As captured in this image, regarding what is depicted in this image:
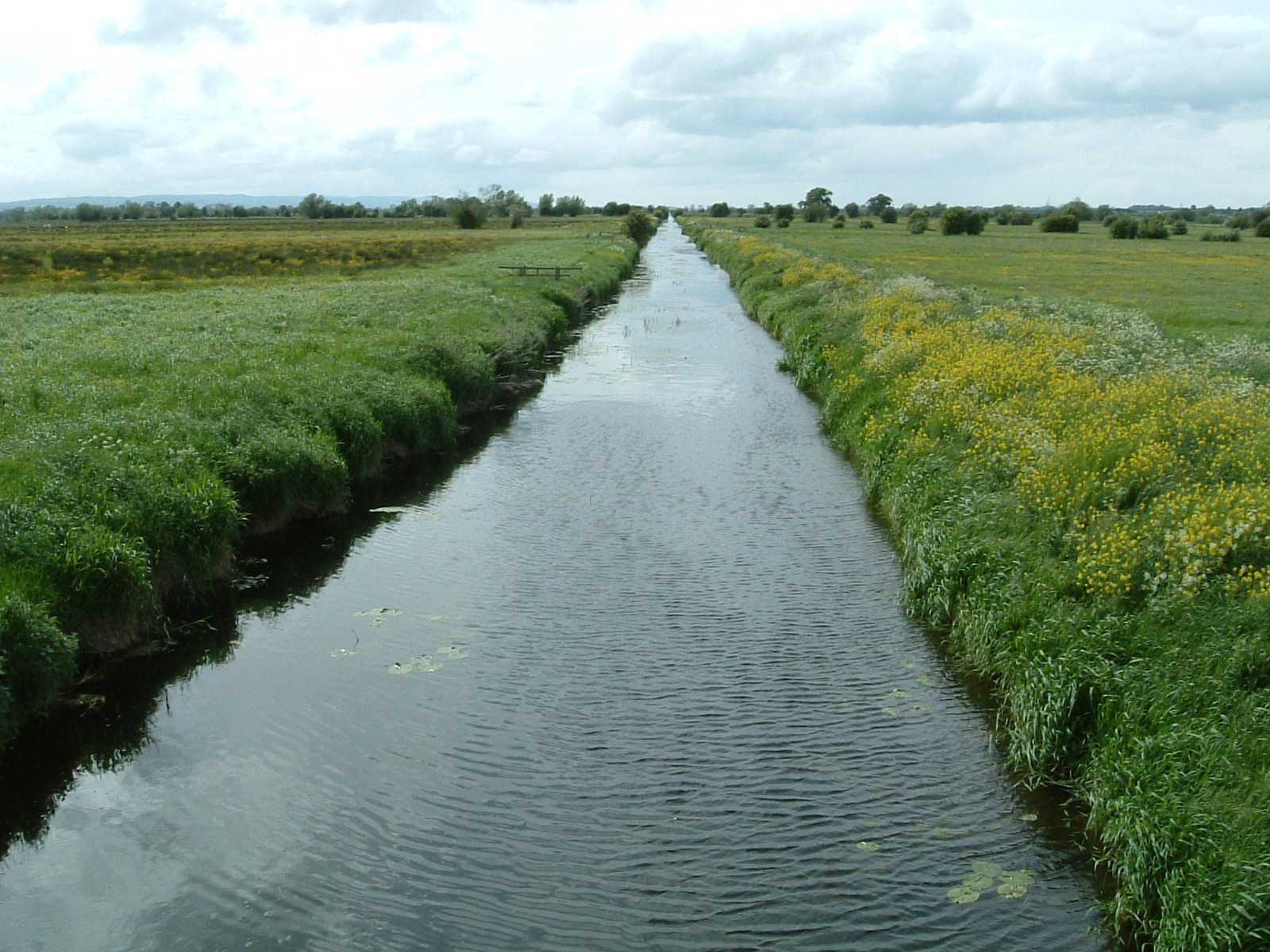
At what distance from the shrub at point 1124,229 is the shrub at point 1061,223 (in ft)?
26.9

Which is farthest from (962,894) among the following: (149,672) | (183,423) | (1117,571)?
(183,423)

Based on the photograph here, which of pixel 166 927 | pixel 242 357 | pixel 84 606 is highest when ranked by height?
pixel 242 357

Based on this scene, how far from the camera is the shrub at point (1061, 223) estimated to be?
102188mm

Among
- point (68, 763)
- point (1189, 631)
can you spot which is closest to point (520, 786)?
point (68, 763)

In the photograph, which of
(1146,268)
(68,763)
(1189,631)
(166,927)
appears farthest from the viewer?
(1146,268)

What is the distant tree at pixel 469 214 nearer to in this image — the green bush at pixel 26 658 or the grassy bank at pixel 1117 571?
the grassy bank at pixel 1117 571

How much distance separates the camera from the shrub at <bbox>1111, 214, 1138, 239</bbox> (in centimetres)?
9250

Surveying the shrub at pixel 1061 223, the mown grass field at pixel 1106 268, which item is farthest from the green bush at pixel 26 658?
the shrub at pixel 1061 223

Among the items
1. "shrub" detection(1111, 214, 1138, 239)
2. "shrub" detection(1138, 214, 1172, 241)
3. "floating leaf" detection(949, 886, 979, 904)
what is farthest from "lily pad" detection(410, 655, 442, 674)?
"shrub" detection(1138, 214, 1172, 241)

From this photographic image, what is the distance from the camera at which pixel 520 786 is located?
25.5ft

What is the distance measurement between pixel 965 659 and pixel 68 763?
8.30m

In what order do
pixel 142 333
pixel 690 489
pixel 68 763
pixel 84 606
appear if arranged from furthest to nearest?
1. pixel 142 333
2. pixel 690 489
3. pixel 84 606
4. pixel 68 763

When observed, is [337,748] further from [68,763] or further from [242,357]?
[242,357]

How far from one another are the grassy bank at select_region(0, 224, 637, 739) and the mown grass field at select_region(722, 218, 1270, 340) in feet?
60.8
